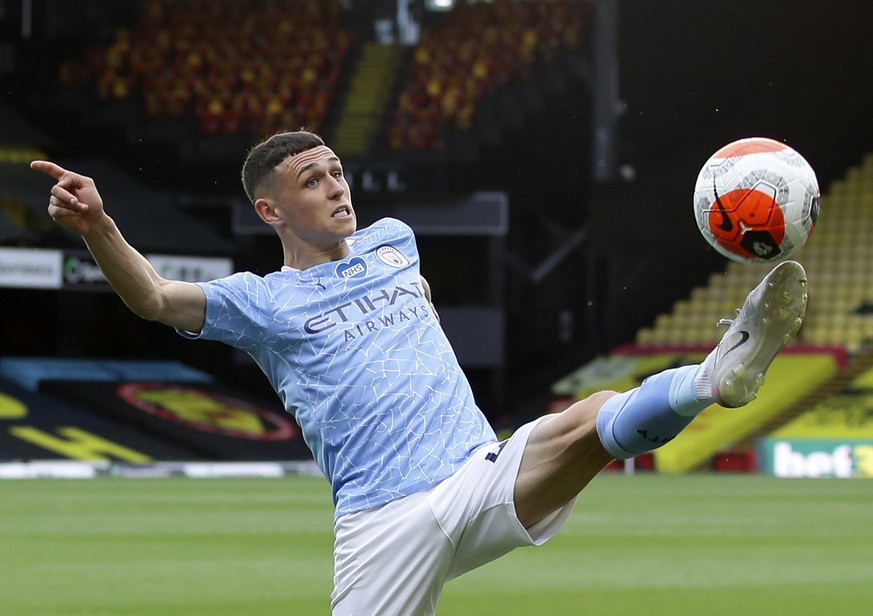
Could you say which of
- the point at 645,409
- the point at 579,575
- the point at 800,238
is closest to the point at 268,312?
the point at 645,409

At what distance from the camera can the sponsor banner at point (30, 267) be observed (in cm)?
2134

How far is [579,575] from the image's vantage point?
28.1 feet

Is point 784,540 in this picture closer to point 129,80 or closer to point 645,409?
point 645,409

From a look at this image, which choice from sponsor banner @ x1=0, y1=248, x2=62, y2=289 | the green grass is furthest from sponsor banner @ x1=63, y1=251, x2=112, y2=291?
the green grass

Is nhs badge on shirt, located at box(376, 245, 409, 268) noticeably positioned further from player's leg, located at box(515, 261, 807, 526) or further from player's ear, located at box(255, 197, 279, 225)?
player's leg, located at box(515, 261, 807, 526)

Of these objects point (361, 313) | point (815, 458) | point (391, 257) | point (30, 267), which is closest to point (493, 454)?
point (361, 313)

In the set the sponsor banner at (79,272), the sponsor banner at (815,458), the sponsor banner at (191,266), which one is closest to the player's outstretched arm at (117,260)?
the sponsor banner at (815,458)

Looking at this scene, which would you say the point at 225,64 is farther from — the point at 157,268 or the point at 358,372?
the point at 358,372

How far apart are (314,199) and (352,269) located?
0.86 feet

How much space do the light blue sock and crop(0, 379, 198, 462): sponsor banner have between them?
53.3 feet

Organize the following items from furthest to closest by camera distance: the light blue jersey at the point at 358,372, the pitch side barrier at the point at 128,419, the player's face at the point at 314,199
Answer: the pitch side barrier at the point at 128,419
the player's face at the point at 314,199
the light blue jersey at the point at 358,372

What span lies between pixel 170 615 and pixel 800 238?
13.6 feet

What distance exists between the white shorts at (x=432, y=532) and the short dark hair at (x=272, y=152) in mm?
1180

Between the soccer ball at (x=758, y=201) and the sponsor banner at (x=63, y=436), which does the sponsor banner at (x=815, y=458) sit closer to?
the sponsor banner at (x=63, y=436)
